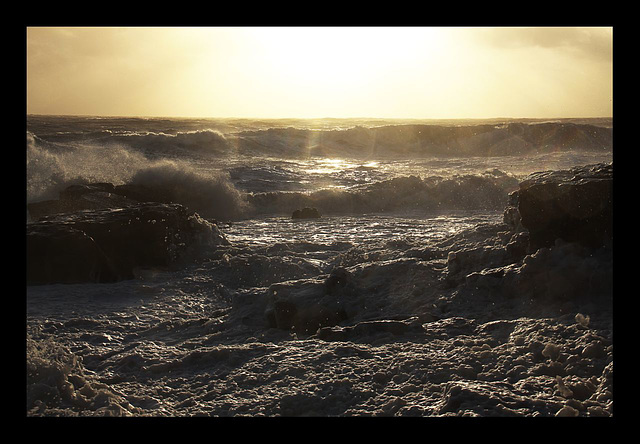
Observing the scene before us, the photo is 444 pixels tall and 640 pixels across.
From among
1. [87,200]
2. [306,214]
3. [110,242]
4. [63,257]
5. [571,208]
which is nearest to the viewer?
[571,208]

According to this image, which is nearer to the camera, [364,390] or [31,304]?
[364,390]

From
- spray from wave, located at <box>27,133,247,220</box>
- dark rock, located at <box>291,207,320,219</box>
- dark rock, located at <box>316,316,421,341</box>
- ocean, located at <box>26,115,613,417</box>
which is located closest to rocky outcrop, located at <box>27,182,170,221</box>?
ocean, located at <box>26,115,613,417</box>

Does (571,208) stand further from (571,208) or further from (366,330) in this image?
(366,330)

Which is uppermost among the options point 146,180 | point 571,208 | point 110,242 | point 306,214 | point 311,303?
point 146,180

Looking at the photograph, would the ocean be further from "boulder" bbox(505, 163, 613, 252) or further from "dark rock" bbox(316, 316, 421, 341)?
"boulder" bbox(505, 163, 613, 252)

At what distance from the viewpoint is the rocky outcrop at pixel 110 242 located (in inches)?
207

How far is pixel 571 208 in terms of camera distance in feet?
13.9

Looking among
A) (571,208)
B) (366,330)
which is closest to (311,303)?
(366,330)

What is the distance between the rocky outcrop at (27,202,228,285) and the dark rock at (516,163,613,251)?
4027mm

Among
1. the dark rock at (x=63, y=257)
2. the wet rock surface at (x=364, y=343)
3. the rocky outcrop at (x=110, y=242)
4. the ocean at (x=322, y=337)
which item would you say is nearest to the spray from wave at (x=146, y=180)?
the ocean at (x=322, y=337)
